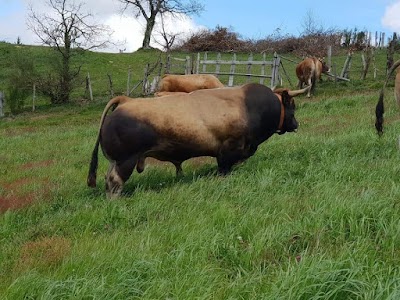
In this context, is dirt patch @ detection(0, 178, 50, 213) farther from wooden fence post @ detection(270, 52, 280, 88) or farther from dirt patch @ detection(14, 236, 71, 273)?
wooden fence post @ detection(270, 52, 280, 88)

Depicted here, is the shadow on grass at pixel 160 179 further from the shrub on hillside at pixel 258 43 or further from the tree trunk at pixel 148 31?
the tree trunk at pixel 148 31

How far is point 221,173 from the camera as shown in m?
7.87

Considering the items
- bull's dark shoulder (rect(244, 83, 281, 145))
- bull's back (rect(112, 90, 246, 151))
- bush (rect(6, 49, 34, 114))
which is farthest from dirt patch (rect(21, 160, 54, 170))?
bush (rect(6, 49, 34, 114))

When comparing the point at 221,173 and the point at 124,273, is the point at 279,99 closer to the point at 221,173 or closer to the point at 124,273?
the point at 221,173

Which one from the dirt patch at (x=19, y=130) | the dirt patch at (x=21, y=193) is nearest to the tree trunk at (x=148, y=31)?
the dirt patch at (x=19, y=130)

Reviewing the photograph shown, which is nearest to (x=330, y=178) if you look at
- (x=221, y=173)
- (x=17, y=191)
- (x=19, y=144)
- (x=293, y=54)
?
(x=221, y=173)

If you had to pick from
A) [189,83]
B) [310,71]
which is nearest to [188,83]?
[189,83]

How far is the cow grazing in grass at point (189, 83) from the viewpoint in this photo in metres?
17.5

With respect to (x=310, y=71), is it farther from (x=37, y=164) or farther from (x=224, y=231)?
(x=224, y=231)

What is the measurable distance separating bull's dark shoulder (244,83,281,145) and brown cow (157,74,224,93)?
8970mm

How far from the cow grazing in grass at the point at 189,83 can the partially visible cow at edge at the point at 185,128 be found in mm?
9133

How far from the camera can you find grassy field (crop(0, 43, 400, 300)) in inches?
138

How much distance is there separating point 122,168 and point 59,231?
195 cm

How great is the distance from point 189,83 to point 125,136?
10619mm
